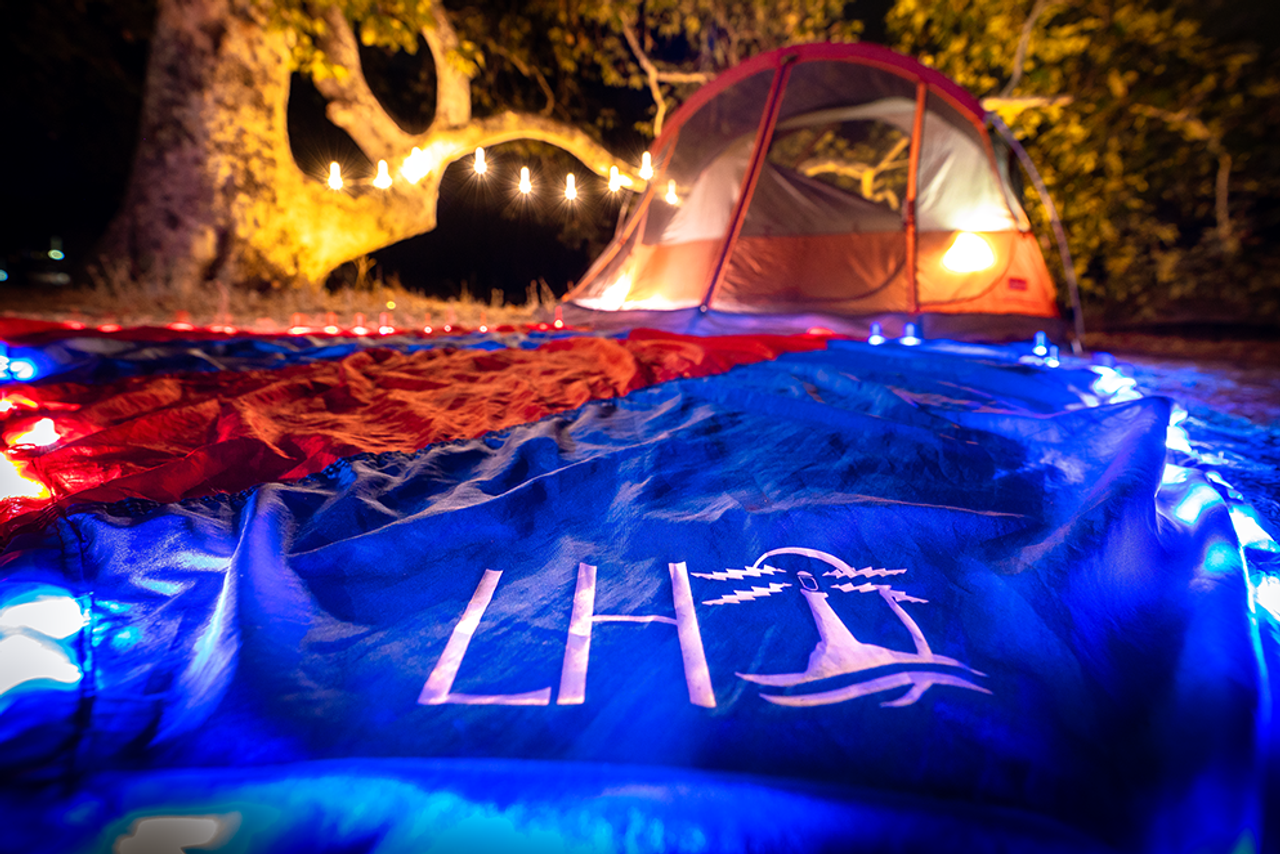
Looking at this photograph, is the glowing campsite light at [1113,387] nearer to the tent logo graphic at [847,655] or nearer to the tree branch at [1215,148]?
the tent logo graphic at [847,655]

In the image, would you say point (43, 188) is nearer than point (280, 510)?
No

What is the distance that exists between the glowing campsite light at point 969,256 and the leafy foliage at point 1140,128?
3268 millimetres

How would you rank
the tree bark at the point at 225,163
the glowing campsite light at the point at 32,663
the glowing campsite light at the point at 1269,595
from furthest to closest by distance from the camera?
the tree bark at the point at 225,163, the glowing campsite light at the point at 1269,595, the glowing campsite light at the point at 32,663

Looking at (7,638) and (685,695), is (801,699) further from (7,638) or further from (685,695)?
(7,638)

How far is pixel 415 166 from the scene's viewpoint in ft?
14.9

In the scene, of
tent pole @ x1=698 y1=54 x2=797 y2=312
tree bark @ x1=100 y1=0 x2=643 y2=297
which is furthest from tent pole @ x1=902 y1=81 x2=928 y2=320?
tree bark @ x1=100 y1=0 x2=643 y2=297

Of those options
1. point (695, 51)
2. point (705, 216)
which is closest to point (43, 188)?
point (695, 51)

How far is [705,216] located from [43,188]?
438 inches

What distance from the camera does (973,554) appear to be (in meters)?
0.80

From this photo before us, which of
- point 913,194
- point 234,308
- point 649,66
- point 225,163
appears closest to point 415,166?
point 225,163

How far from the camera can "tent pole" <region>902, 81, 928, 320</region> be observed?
323cm

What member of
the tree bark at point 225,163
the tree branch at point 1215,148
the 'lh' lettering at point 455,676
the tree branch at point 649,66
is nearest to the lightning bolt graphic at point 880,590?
the 'lh' lettering at point 455,676

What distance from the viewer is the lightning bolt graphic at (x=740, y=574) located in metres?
0.75

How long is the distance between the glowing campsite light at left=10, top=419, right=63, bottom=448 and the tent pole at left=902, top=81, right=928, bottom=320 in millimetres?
3516
